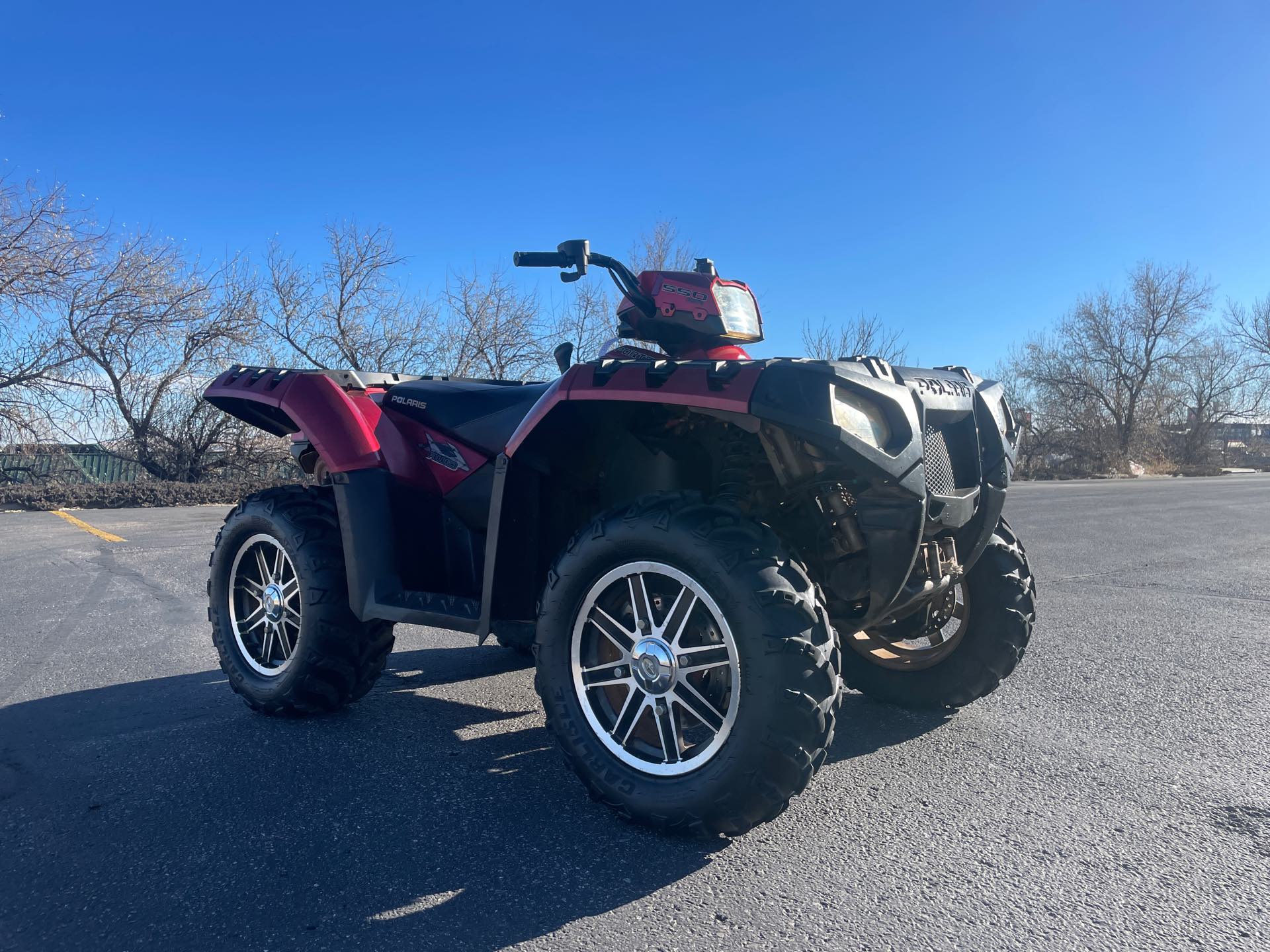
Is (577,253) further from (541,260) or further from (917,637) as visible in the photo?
(917,637)

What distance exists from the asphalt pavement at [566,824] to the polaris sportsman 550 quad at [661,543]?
245 mm

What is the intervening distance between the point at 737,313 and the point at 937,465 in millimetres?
1215

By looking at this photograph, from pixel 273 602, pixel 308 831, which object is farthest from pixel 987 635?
pixel 273 602

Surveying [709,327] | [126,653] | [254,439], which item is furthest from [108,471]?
[709,327]

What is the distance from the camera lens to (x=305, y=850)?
2.48 m

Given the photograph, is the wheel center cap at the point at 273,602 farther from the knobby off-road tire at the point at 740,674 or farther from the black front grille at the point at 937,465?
the black front grille at the point at 937,465

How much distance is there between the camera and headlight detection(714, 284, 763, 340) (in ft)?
11.6

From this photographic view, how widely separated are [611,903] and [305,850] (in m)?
0.96

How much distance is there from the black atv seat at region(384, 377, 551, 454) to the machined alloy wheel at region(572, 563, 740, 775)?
96 cm

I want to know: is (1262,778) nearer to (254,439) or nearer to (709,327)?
(709,327)

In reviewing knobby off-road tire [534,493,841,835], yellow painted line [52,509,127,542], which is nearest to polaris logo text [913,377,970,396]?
knobby off-road tire [534,493,841,835]

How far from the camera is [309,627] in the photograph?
3.58 meters

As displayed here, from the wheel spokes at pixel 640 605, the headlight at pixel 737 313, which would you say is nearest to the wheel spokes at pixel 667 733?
the wheel spokes at pixel 640 605

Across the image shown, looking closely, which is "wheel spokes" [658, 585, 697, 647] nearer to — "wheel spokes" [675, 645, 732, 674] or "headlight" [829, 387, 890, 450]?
"wheel spokes" [675, 645, 732, 674]
